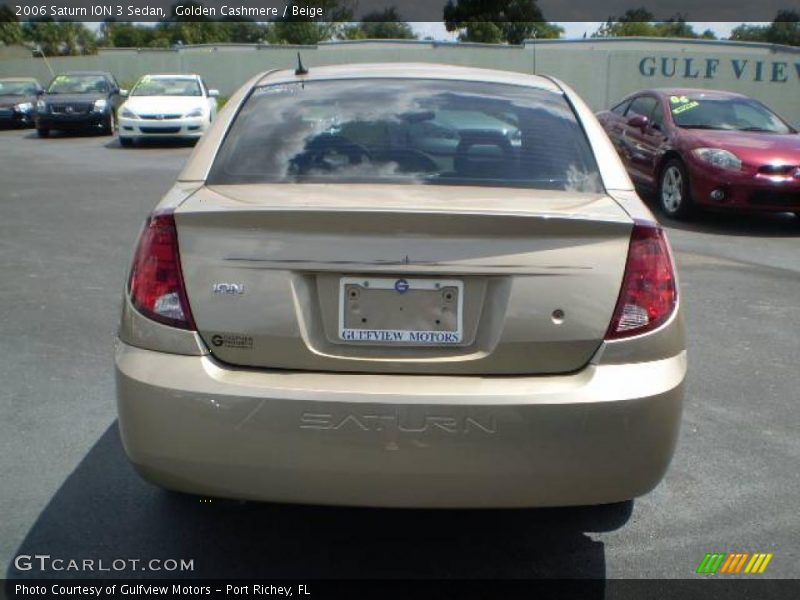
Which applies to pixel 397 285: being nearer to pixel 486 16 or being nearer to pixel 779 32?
pixel 486 16

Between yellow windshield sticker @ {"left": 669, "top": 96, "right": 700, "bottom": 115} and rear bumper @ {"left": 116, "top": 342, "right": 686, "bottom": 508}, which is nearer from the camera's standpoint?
rear bumper @ {"left": 116, "top": 342, "right": 686, "bottom": 508}

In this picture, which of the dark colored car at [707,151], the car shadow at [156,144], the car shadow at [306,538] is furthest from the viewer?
the car shadow at [156,144]

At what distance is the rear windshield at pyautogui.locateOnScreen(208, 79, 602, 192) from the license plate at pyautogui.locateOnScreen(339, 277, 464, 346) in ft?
1.97

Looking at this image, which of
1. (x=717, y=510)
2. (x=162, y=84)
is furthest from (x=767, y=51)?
(x=717, y=510)

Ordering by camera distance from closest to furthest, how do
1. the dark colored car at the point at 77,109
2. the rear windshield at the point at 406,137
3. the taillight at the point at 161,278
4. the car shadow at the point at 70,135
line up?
1. the taillight at the point at 161,278
2. the rear windshield at the point at 406,137
3. the dark colored car at the point at 77,109
4. the car shadow at the point at 70,135

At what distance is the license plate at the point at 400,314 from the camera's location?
9.79 feet

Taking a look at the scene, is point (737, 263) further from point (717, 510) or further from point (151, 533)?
point (151, 533)

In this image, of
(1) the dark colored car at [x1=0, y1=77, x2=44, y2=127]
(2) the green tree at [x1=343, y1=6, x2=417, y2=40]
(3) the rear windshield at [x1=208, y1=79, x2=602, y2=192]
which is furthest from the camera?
(2) the green tree at [x1=343, y1=6, x2=417, y2=40]

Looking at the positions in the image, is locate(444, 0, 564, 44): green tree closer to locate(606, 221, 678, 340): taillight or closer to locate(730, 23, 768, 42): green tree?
locate(730, 23, 768, 42): green tree

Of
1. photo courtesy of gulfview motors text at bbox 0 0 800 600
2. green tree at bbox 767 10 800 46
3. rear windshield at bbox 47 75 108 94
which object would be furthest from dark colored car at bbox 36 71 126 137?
green tree at bbox 767 10 800 46

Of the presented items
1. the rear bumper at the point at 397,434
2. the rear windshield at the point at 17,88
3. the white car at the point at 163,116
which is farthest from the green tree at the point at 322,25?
the rear bumper at the point at 397,434

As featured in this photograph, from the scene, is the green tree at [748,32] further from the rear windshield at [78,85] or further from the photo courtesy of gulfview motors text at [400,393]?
the photo courtesy of gulfview motors text at [400,393]

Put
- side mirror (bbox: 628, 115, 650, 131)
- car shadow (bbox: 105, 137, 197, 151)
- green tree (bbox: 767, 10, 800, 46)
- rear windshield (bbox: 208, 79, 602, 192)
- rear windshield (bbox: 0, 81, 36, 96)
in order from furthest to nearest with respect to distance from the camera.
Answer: green tree (bbox: 767, 10, 800, 46) → rear windshield (bbox: 0, 81, 36, 96) → car shadow (bbox: 105, 137, 197, 151) → side mirror (bbox: 628, 115, 650, 131) → rear windshield (bbox: 208, 79, 602, 192)

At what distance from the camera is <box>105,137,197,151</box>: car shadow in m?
20.2
